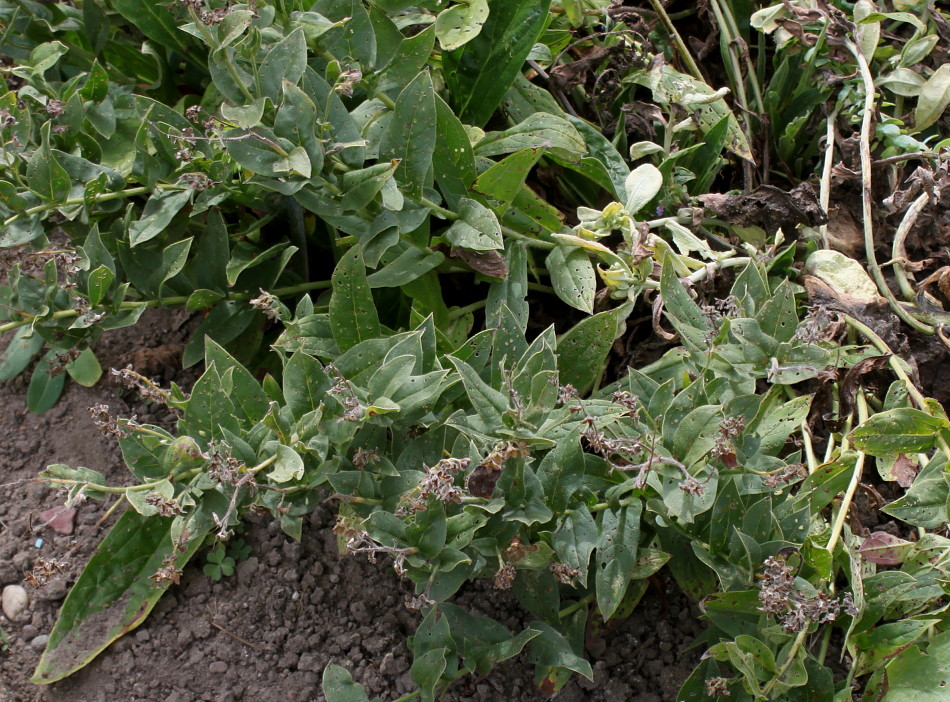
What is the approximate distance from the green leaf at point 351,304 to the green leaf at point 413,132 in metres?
0.19

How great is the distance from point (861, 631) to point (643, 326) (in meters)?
Result: 0.89

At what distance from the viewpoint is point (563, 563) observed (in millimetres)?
1486

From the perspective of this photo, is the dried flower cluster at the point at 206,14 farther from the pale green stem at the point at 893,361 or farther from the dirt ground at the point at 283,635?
the pale green stem at the point at 893,361

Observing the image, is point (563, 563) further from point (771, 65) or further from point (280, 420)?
point (771, 65)

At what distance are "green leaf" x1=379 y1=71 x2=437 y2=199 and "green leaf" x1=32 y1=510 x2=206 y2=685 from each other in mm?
887

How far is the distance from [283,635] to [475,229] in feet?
3.23

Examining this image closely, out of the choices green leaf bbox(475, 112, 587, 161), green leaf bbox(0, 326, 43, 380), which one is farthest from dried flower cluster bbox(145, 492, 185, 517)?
green leaf bbox(475, 112, 587, 161)

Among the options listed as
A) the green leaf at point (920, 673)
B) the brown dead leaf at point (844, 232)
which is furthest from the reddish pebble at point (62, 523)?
the brown dead leaf at point (844, 232)

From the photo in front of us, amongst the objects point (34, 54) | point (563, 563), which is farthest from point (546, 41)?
point (563, 563)

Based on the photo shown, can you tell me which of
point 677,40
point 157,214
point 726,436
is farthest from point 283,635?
point 677,40

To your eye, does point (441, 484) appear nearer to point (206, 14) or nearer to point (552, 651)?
point (552, 651)

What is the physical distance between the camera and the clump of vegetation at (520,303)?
1.47 meters

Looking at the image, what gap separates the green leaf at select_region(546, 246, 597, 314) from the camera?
1.92 m

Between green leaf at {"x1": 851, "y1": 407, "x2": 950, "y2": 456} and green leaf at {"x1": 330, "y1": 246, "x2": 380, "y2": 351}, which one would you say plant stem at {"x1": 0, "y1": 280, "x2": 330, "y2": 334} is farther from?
green leaf at {"x1": 851, "y1": 407, "x2": 950, "y2": 456}
